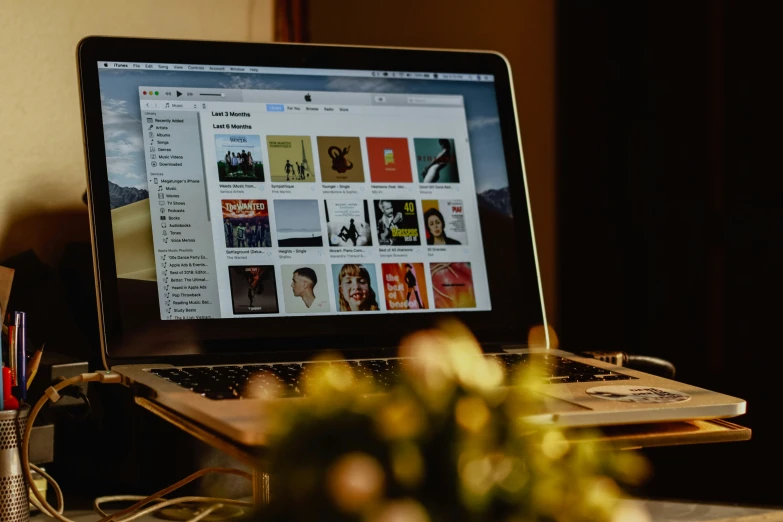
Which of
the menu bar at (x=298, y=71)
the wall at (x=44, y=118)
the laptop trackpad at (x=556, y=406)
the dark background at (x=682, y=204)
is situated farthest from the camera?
the dark background at (x=682, y=204)

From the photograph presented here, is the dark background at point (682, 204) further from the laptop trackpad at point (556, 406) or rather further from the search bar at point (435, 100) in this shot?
the laptop trackpad at point (556, 406)

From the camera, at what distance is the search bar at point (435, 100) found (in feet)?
2.74

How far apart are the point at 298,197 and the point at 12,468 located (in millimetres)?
323

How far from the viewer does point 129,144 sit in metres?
0.74

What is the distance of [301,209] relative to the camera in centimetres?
78

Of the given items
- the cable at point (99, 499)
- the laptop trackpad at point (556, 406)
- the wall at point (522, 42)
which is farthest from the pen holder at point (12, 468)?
the wall at point (522, 42)

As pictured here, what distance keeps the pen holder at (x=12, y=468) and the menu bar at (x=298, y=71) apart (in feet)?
1.01

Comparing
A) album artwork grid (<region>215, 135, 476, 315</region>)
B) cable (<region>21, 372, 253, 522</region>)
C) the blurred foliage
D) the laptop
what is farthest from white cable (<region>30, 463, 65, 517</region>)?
the blurred foliage

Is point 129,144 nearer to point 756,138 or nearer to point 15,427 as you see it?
point 15,427

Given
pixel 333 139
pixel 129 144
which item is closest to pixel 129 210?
pixel 129 144

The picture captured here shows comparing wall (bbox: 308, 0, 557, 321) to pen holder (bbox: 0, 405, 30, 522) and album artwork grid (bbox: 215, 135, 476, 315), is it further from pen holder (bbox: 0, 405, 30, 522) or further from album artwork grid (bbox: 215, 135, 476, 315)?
pen holder (bbox: 0, 405, 30, 522)

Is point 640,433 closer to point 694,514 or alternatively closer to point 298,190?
point 694,514

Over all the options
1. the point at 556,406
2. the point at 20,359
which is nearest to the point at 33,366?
the point at 20,359

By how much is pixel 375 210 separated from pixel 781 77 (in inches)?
29.4
